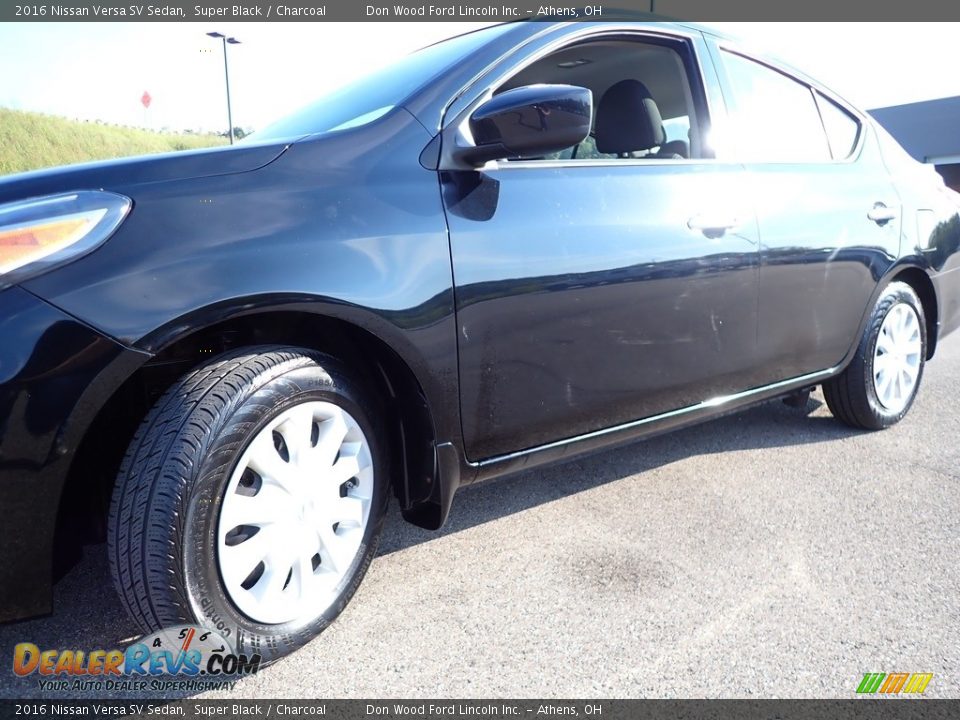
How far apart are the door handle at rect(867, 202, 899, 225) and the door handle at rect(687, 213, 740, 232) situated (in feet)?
2.97

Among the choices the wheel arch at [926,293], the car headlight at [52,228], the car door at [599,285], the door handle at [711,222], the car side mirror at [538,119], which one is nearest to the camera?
the car headlight at [52,228]

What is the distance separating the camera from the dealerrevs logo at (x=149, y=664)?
4.85 ft

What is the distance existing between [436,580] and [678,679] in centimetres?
71

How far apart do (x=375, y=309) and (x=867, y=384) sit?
2.41 meters

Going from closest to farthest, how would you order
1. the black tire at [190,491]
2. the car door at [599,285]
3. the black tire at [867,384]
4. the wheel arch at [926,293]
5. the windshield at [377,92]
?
1. the black tire at [190,491]
2. the car door at [599,285]
3. the windshield at [377,92]
4. the black tire at [867,384]
5. the wheel arch at [926,293]

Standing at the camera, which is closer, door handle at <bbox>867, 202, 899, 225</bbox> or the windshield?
the windshield

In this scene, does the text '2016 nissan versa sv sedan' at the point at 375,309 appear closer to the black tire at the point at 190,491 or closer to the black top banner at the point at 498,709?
the black tire at the point at 190,491

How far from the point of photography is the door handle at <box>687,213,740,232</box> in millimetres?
2271

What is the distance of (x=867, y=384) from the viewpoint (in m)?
3.07

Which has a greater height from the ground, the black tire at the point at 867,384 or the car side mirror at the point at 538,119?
the car side mirror at the point at 538,119

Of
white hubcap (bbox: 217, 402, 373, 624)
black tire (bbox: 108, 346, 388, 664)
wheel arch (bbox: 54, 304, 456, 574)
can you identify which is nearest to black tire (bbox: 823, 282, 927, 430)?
wheel arch (bbox: 54, 304, 456, 574)

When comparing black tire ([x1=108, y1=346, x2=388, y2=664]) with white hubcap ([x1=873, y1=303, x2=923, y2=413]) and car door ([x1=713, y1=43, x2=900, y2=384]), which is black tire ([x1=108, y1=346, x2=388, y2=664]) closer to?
car door ([x1=713, y1=43, x2=900, y2=384])

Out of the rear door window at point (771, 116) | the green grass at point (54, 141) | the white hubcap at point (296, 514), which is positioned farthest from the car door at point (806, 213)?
the green grass at point (54, 141)

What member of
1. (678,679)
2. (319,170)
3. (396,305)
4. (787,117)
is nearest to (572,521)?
(678,679)
